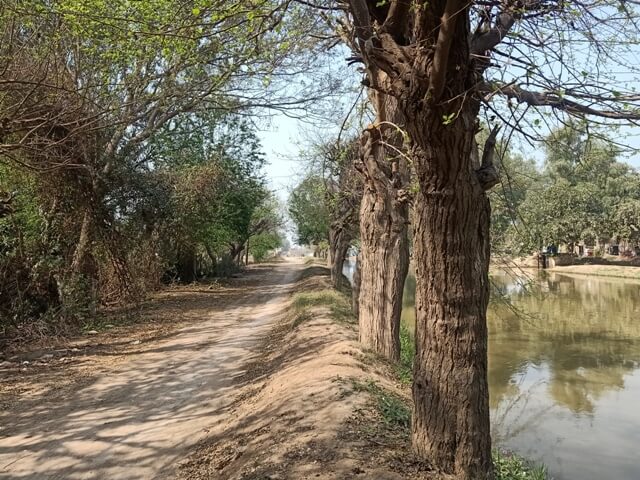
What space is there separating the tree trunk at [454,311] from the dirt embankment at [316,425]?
366 mm

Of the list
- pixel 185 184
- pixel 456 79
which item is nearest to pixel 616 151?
pixel 456 79

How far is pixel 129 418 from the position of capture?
7426 mm

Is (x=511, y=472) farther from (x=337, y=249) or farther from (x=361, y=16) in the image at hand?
(x=337, y=249)

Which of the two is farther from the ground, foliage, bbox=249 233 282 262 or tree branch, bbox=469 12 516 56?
tree branch, bbox=469 12 516 56

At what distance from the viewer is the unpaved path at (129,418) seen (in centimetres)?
593

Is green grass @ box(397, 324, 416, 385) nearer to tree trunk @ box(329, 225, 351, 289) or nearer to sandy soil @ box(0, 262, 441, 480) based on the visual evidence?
sandy soil @ box(0, 262, 441, 480)

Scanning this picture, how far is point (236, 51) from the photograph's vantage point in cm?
1233

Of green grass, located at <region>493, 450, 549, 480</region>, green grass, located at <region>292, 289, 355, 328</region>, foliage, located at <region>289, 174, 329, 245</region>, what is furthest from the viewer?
foliage, located at <region>289, 174, 329, 245</region>

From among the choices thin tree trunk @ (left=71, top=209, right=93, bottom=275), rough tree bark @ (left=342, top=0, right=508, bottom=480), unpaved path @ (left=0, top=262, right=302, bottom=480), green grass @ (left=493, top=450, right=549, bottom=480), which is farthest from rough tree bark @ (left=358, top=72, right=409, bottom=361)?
thin tree trunk @ (left=71, top=209, right=93, bottom=275)

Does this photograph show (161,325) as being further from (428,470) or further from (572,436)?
(428,470)

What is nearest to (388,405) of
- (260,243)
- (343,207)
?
(343,207)

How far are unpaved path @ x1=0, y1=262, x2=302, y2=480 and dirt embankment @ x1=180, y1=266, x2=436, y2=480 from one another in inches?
16.6

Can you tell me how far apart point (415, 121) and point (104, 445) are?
5106mm

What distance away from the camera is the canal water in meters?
9.87
